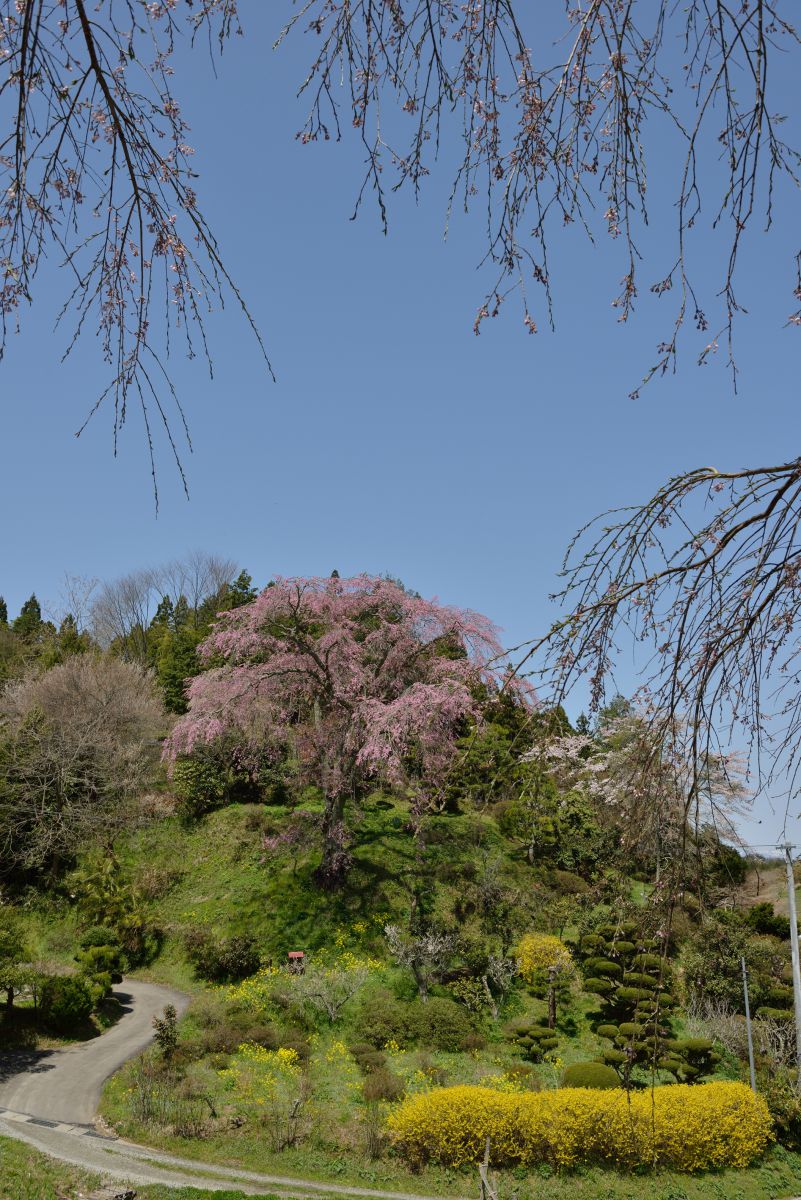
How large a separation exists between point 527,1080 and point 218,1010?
5271mm

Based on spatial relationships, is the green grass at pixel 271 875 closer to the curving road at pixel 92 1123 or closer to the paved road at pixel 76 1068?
the paved road at pixel 76 1068

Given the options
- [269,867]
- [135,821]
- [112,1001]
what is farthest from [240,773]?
[112,1001]

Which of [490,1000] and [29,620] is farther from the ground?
[29,620]

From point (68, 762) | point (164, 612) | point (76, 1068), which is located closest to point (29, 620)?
point (164, 612)

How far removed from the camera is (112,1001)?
13.3 m

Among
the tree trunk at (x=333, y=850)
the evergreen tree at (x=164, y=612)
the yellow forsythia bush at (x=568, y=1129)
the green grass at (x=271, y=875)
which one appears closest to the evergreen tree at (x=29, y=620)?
the evergreen tree at (x=164, y=612)

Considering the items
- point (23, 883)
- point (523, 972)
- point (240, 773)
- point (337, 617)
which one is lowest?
point (523, 972)

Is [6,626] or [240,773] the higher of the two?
[6,626]

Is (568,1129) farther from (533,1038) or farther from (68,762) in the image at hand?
(68,762)

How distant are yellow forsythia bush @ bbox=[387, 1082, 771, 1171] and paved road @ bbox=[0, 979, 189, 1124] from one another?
436cm

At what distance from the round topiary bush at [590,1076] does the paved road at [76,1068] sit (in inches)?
261

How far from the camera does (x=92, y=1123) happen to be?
9.33 m

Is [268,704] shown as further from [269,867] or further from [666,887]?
[666,887]

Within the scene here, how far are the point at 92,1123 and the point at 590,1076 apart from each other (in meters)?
6.87
